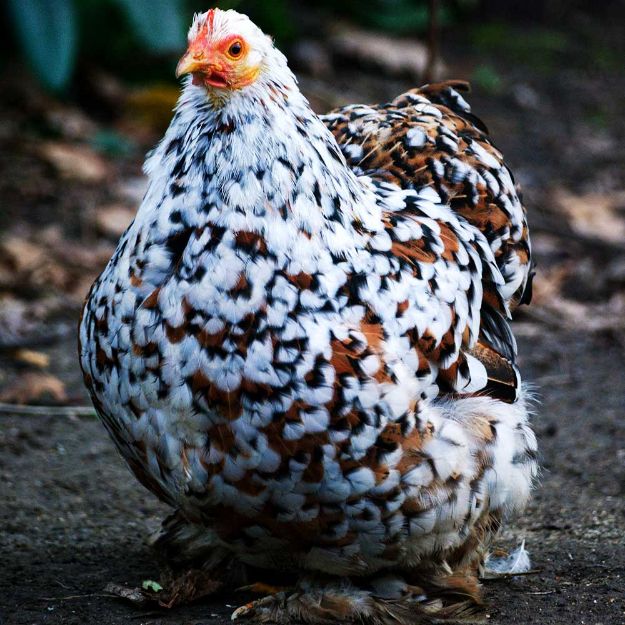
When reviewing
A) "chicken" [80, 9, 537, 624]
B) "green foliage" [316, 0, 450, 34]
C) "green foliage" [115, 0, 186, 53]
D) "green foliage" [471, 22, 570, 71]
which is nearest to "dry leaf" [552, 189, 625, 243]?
"green foliage" [316, 0, 450, 34]

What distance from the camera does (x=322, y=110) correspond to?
796 cm

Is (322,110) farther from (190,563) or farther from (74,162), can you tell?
(190,563)

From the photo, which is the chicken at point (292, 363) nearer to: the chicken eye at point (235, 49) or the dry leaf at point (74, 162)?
the chicken eye at point (235, 49)

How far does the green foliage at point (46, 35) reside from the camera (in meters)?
6.67

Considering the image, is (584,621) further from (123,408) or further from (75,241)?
(75,241)

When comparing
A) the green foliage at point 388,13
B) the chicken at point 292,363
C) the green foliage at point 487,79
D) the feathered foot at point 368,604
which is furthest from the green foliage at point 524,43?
the feathered foot at point 368,604

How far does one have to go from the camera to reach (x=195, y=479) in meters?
2.74

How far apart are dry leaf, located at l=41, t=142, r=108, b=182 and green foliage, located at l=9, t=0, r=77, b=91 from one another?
23.1 inches

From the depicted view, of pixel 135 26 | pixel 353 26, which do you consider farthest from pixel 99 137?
pixel 353 26

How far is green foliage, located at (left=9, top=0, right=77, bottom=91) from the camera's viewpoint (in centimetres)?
667

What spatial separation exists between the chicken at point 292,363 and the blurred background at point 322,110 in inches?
17.9

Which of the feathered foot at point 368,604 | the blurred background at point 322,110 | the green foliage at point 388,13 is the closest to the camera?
the feathered foot at point 368,604

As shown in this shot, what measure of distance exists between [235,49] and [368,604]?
5.05ft

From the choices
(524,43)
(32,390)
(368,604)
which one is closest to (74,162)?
(32,390)
